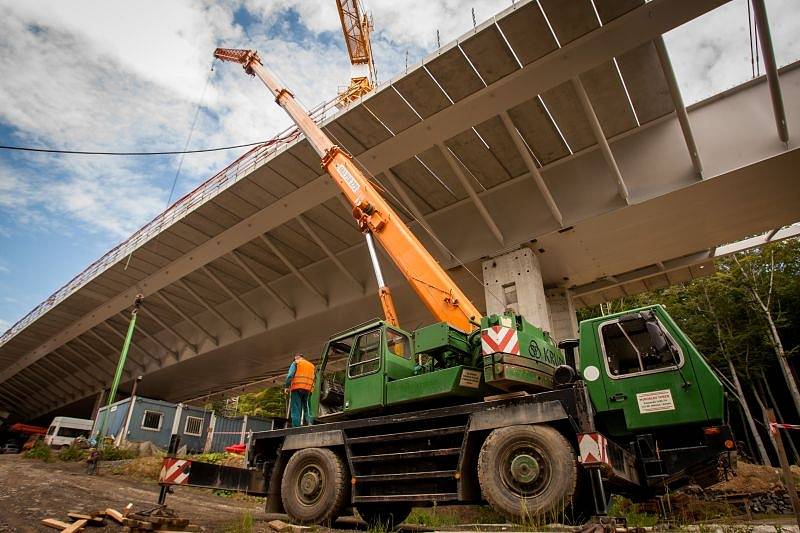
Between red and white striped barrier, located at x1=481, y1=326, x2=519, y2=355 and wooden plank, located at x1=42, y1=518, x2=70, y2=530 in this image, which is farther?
red and white striped barrier, located at x1=481, y1=326, x2=519, y2=355

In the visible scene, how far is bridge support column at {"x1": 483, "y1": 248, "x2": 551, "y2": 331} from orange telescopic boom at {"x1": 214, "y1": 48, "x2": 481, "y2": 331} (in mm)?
2602

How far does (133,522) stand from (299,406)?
A: 11.1 feet

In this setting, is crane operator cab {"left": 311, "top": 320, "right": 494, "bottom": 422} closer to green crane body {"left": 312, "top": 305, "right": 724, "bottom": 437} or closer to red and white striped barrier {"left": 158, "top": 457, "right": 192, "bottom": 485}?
green crane body {"left": 312, "top": 305, "right": 724, "bottom": 437}

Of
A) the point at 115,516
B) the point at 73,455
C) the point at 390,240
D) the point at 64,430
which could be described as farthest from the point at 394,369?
the point at 64,430

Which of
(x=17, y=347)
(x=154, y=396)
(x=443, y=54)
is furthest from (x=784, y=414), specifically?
(x=17, y=347)

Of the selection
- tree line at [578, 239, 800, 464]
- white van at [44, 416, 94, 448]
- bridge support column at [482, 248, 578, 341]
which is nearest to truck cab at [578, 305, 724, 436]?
bridge support column at [482, 248, 578, 341]

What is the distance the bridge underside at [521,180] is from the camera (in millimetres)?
8578

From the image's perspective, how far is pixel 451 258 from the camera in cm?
1243

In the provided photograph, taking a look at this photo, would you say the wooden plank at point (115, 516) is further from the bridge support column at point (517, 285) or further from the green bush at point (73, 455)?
the green bush at point (73, 455)

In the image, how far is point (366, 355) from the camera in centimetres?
697

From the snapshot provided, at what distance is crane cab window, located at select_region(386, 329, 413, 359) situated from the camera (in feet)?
22.6

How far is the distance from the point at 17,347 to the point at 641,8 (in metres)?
32.6

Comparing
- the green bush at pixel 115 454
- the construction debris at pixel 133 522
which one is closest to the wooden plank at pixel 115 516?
the construction debris at pixel 133 522

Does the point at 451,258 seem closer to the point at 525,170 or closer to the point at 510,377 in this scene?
the point at 525,170
